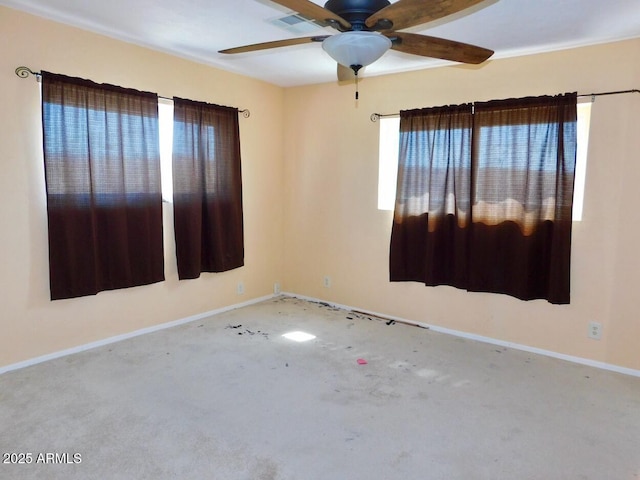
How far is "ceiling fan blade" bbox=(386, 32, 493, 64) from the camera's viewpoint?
2021 mm

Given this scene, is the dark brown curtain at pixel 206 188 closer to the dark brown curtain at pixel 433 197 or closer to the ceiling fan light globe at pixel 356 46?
the dark brown curtain at pixel 433 197

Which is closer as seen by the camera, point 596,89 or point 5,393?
point 5,393

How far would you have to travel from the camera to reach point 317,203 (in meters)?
4.62

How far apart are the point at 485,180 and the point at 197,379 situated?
266 centimetres

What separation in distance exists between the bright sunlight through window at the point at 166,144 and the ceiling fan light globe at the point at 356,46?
220cm

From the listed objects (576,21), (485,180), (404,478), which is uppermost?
(576,21)

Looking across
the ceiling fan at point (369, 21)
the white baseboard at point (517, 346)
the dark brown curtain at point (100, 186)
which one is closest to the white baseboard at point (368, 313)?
the white baseboard at point (517, 346)

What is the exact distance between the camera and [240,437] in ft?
7.22

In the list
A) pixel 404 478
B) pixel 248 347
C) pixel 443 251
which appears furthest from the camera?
pixel 443 251

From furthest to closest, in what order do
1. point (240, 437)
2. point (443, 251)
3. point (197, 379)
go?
point (443, 251) → point (197, 379) → point (240, 437)

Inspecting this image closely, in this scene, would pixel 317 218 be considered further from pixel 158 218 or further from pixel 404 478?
pixel 404 478

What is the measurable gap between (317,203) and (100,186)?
7.13 ft

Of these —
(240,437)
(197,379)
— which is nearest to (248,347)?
(197,379)

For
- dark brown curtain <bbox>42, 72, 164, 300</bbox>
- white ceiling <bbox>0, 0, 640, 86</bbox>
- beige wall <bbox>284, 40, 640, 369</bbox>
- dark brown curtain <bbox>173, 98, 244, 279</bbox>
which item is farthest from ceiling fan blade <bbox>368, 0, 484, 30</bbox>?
dark brown curtain <bbox>173, 98, 244, 279</bbox>
